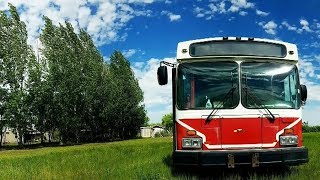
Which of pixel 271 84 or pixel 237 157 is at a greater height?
pixel 271 84

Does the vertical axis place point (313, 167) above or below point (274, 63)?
below

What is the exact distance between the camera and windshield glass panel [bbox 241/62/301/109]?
10.9 meters

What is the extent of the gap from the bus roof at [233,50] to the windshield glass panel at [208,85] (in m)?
0.22

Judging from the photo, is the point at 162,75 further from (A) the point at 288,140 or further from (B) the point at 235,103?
(A) the point at 288,140

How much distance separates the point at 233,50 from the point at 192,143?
7.90 feet

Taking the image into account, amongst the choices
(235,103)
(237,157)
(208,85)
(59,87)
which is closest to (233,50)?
(208,85)

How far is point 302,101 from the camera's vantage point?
11617mm

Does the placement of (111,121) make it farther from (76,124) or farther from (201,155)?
(201,155)

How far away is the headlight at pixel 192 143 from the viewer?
417 inches

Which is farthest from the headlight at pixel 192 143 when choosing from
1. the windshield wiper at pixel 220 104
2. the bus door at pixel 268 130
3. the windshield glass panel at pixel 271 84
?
the bus door at pixel 268 130

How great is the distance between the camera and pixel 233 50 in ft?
36.9

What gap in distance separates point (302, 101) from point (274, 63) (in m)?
1.18

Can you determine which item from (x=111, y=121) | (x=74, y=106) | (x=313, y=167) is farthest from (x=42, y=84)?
(x=313, y=167)

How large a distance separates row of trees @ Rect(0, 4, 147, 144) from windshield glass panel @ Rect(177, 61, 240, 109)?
167ft
